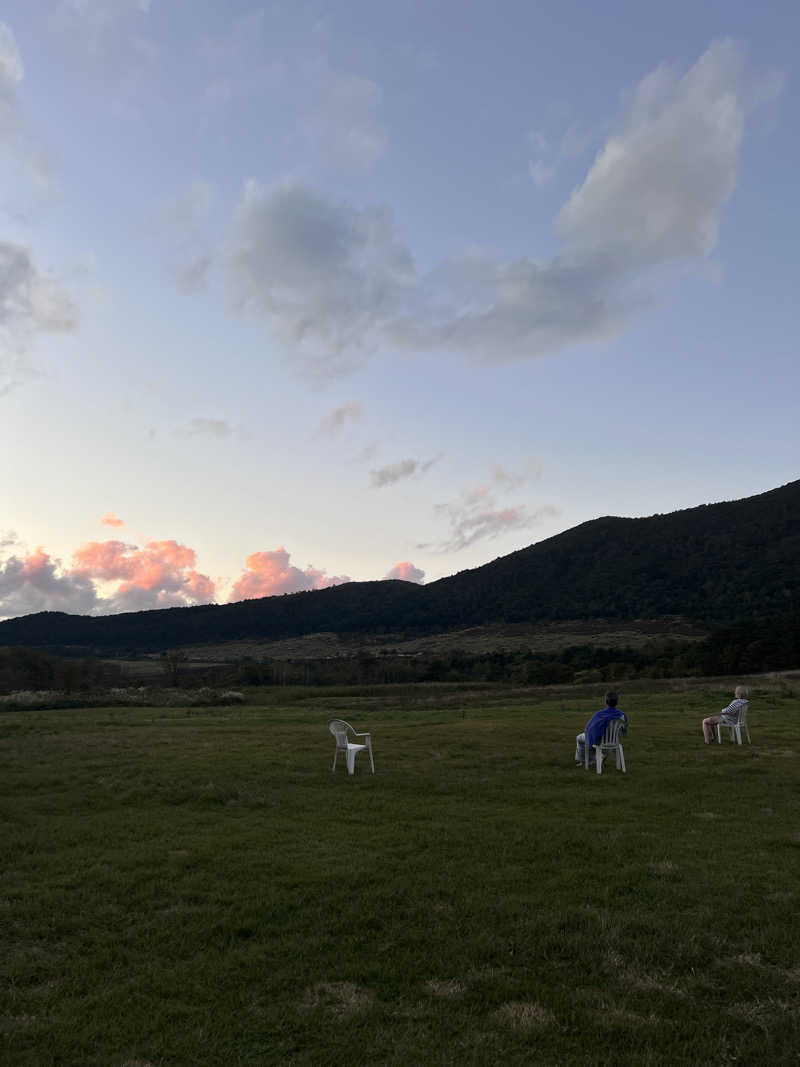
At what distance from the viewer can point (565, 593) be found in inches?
4697

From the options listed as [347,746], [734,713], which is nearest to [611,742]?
[734,713]

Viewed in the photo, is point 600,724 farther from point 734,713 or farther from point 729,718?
point 734,713

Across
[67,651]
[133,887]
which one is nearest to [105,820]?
[133,887]

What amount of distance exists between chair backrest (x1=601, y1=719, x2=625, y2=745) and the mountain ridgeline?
81.3 meters

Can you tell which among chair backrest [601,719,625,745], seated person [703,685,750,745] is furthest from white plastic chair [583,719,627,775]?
seated person [703,685,750,745]

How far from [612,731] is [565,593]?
107659 mm

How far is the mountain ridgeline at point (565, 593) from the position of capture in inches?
4063

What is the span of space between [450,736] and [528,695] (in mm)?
22251

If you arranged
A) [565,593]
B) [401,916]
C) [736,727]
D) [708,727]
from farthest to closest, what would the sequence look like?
[565,593]
[708,727]
[736,727]
[401,916]

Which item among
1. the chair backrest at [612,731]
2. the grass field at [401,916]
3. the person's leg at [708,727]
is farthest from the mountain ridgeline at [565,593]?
the grass field at [401,916]

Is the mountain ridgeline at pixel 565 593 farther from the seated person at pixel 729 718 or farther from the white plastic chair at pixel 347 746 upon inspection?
the white plastic chair at pixel 347 746

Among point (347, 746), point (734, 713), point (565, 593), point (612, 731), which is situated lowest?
point (734, 713)

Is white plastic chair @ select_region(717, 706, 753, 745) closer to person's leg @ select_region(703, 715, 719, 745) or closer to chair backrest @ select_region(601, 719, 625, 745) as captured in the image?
person's leg @ select_region(703, 715, 719, 745)

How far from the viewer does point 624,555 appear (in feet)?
411
